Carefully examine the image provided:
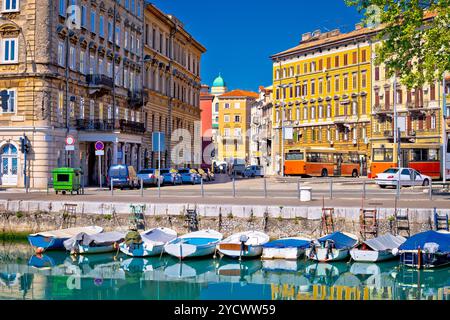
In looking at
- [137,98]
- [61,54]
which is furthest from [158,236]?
[137,98]

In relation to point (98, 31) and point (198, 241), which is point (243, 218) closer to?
point (198, 241)

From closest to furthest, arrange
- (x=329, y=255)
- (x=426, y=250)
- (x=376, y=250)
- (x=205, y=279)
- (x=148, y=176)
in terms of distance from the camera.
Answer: (x=205, y=279), (x=426, y=250), (x=376, y=250), (x=329, y=255), (x=148, y=176)

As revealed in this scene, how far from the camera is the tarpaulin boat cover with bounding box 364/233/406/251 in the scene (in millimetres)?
27641

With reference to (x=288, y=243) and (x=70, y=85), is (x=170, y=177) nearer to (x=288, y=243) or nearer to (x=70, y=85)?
(x=70, y=85)

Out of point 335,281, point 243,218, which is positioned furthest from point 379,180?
point 335,281

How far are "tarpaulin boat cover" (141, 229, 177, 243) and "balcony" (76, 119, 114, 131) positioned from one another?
2466cm

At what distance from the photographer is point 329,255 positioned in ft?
91.0

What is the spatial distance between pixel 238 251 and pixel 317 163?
45.6 m

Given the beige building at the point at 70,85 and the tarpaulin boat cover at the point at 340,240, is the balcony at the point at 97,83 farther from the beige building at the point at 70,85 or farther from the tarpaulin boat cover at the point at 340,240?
the tarpaulin boat cover at the point at 340,240

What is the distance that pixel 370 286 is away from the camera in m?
24.6

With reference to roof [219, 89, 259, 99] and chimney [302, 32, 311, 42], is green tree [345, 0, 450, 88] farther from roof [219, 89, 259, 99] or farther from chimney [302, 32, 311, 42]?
roof [219, 89, 259, 99]

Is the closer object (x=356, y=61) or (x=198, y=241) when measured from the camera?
(x=198, y=241)

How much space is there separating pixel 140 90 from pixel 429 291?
160 ft

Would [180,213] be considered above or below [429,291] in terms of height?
above
